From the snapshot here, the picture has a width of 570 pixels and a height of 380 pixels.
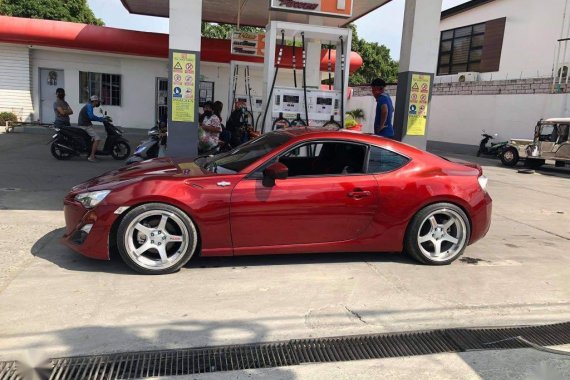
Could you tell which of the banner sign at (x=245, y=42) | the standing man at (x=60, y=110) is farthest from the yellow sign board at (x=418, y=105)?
the banner sign at (x=245, y=42)

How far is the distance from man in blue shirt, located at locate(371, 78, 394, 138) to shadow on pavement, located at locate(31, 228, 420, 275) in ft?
10.8

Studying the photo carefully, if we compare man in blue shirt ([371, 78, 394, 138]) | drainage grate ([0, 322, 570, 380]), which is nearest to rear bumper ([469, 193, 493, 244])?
drainage grate ([0, 322, 570, 380])

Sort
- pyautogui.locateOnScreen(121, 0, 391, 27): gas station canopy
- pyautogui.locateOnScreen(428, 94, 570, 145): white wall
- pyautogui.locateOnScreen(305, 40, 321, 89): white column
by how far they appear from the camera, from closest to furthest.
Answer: pyautogui.locateOnScreen(121, 0, 391, 27): gas station canopy
pyautogui.locateOnScreen(305, 40, 321, 89): white column
pyautogui.locateOnScreen(428, 94, 570, 145): white wall

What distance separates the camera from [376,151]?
16.4ft

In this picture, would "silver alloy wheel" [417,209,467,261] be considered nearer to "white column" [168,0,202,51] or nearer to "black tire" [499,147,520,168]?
"white column" [168,0,202,51]

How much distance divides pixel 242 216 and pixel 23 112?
17.4m

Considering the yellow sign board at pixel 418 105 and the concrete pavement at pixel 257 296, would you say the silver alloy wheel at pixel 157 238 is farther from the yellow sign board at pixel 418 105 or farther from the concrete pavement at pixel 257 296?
the yellow sign board at pixel 418 105

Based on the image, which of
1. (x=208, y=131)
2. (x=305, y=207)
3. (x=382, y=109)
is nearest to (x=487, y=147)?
(x=382, y=109)

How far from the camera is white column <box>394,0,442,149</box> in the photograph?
8.27m

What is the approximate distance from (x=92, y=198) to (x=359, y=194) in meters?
2.56

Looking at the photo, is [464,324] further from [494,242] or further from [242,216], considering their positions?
[494,242]

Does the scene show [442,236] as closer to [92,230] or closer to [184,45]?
[92,230]

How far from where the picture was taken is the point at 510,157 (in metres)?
17.3

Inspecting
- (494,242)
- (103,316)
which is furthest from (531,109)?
(103,316)
